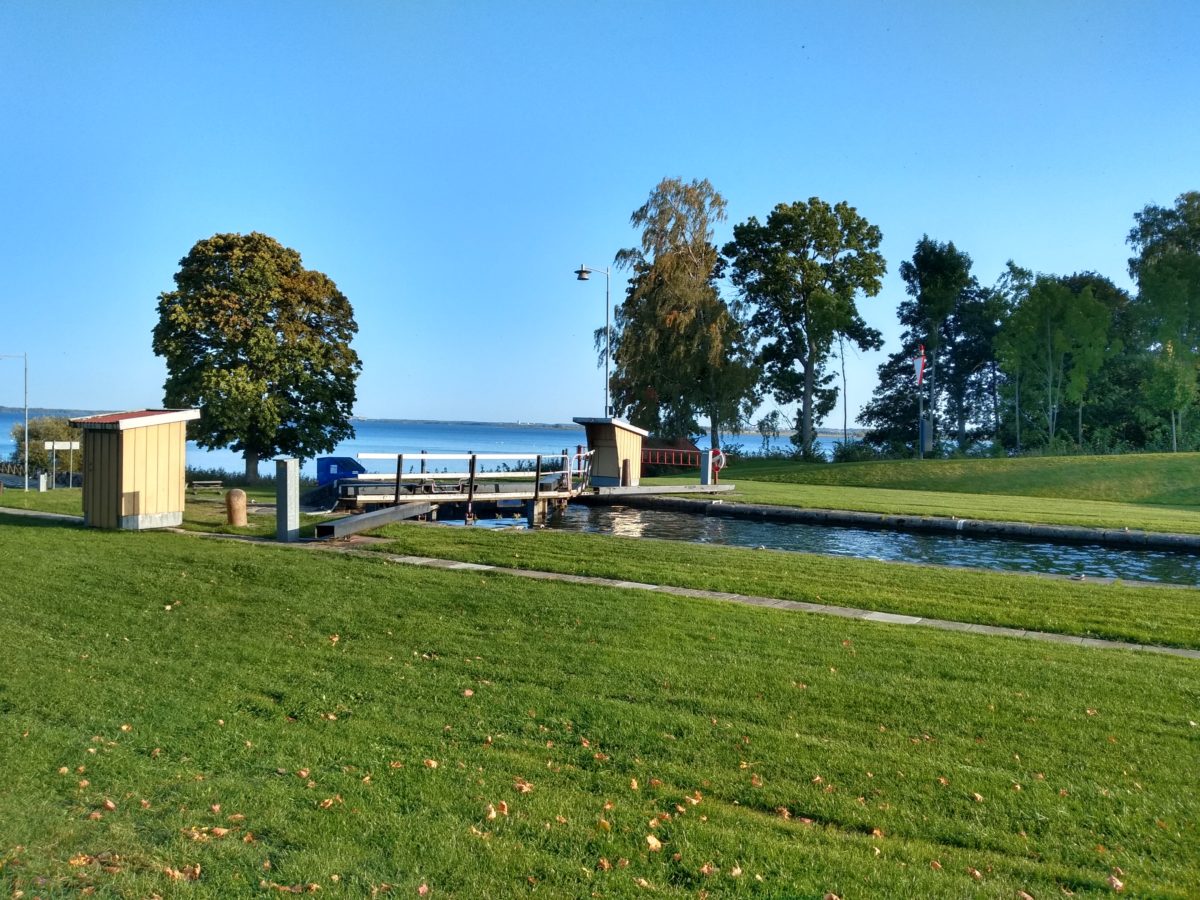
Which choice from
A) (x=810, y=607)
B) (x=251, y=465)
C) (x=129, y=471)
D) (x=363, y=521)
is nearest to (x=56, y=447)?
(x=251, y=465)

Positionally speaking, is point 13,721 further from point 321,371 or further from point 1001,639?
point 321,371

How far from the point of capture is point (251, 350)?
29.0 m

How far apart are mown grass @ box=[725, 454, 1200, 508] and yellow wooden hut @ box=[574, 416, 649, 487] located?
9.47 metres

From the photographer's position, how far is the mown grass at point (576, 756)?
12.8 ft

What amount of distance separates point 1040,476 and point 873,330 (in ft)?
67.0

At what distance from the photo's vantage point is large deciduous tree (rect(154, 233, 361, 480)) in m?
28.7

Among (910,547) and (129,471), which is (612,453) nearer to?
(910,547)

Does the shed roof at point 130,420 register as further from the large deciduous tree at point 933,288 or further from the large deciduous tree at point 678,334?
the large deciduous tree at point 933,288

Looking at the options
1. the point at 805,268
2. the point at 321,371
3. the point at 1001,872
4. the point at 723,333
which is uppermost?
the point at 805,268

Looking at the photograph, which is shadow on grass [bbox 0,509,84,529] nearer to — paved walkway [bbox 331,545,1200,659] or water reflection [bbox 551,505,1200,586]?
paved walkway [bbox 331,545,1200,659]

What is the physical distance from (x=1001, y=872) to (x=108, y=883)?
12.0 ft

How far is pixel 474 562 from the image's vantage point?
12.2m

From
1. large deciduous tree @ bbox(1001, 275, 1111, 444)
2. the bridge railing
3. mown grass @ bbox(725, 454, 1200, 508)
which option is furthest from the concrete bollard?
large deciduous tree @ bbox(1001, 275, 1111, 444)

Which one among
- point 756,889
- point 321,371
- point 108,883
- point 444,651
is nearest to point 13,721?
point 108,883
